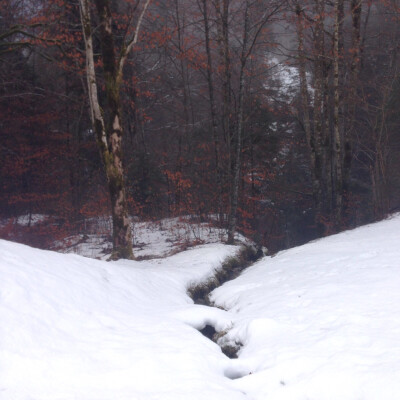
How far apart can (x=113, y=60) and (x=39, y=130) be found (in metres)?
8.53

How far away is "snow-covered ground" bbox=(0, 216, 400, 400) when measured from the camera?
3596 mm

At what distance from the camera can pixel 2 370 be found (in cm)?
341

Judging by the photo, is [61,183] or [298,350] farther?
[61,183]

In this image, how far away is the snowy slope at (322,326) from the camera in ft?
12.3

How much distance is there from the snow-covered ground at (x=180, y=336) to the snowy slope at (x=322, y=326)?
0.05 feet

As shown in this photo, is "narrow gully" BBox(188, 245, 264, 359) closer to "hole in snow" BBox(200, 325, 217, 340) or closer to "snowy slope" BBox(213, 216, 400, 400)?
"hole in snow" BBox(200, 325, 217, 340)

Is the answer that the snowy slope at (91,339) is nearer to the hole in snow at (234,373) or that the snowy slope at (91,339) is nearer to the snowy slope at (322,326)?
the hole in snow at (234,373)

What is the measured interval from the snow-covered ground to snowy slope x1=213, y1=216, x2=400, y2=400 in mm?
15

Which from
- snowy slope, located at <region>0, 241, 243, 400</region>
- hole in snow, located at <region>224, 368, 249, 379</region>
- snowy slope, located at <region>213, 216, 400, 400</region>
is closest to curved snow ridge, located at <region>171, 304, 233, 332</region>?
snowy slope, located at <region>0, 241, 243, 400</region>

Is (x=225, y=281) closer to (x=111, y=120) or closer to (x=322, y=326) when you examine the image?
(x=111, y=120)

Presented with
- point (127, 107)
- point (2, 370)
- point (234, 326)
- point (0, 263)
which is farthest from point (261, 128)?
point (2, 370)

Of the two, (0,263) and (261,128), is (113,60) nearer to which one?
(0,263)

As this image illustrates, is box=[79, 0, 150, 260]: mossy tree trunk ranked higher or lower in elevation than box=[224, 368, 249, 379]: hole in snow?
higher

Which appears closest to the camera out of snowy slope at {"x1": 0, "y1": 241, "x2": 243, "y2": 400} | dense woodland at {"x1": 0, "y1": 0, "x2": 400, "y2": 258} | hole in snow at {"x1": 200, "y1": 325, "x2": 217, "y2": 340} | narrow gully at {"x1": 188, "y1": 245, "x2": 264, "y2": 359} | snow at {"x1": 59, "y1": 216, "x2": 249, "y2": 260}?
Answer: snowy slope at {"x1": 0, "y1": 241, "x2": 243, "y2": 400}
